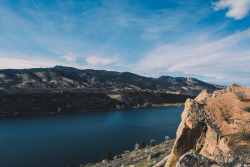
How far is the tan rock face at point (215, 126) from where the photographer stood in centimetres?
898

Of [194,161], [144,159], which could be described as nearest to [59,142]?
[144,159]

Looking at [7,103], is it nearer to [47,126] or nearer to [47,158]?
[47,126]

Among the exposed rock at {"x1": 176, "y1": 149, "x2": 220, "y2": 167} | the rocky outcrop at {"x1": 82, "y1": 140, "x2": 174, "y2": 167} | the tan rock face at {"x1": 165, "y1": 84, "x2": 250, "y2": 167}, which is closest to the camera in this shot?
the exposed rock at {"x1": 176, "y1": 149, "x2": 220, "y2": 167}

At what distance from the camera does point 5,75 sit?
167250mm

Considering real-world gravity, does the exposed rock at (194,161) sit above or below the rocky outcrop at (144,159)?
above

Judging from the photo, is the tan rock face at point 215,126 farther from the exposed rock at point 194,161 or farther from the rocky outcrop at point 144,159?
the rocky outcrop at point 144,159

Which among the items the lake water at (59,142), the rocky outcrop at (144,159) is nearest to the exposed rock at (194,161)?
the rocky outcrop at (144,159)

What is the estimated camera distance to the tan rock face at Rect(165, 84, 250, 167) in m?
8.98

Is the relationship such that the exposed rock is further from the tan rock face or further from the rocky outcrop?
the rocky outcrop

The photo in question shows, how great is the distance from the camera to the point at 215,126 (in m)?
10.1

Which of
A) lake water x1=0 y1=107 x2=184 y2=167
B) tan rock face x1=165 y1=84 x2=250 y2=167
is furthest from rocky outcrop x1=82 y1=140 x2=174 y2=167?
lake water x1=0 y1=107 x2=184 y2=167

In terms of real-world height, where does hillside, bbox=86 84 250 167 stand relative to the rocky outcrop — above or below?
above

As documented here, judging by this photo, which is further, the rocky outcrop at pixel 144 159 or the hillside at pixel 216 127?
the rocky outcrop at pixel 144 159

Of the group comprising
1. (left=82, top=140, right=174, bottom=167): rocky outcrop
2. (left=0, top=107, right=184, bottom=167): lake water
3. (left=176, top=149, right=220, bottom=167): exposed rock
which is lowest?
(left=0, top=107, right=184, bottom=167): lake water
